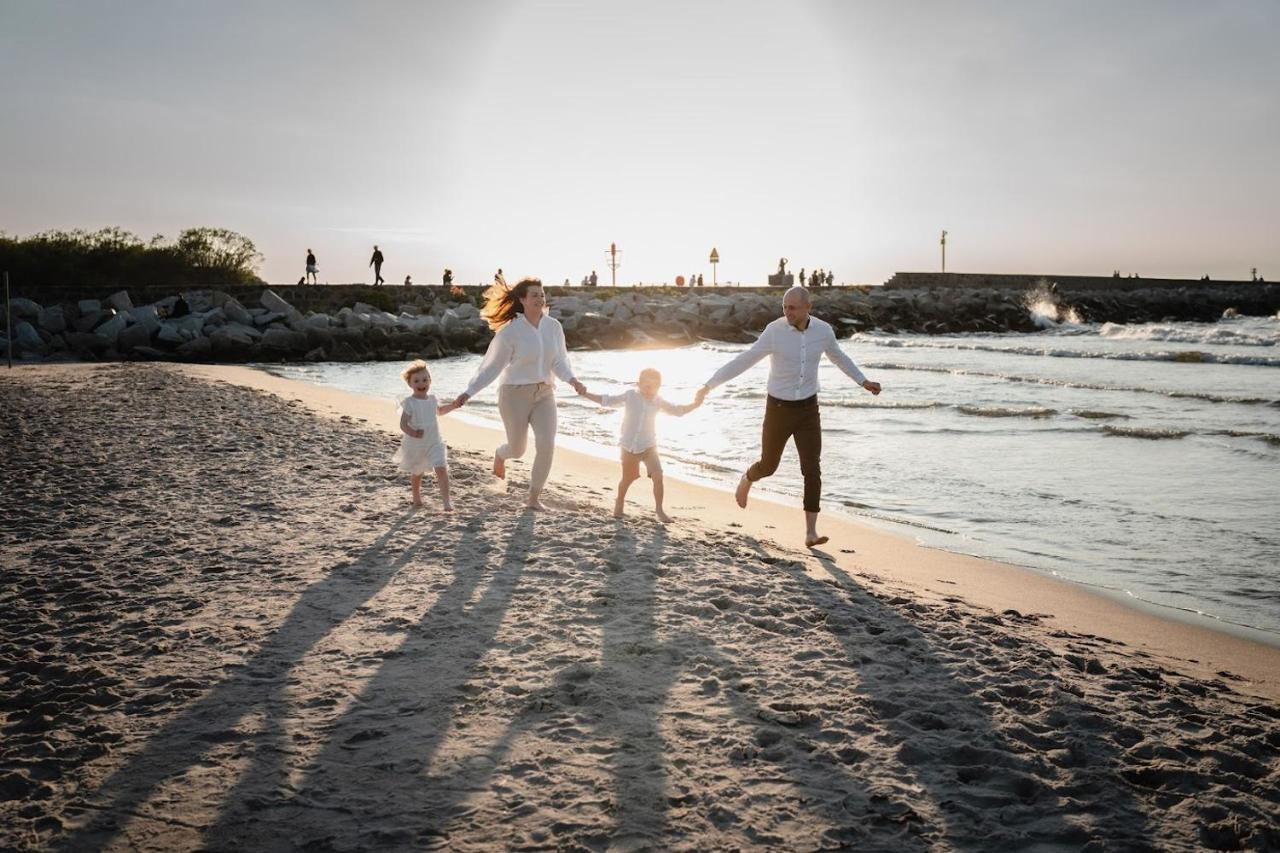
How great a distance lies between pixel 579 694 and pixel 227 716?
1.47m

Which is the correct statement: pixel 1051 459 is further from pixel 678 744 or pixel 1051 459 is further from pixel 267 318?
pixel 267 318

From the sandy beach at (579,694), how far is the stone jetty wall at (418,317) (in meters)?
23.7

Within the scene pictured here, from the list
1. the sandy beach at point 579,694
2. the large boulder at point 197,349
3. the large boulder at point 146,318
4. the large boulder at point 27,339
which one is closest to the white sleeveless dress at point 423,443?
the sandy beach at point 579,694

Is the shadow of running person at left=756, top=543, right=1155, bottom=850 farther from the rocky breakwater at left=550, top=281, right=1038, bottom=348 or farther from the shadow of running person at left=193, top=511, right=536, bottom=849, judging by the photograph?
the rocky breakwater at left=550, top=281, right=1038, bottom=348

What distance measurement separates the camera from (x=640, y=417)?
744cm

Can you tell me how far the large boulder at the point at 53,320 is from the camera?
29.3m

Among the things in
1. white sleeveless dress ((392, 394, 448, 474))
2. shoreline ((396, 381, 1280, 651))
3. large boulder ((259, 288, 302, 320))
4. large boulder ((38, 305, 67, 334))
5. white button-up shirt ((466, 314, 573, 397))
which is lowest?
shoreline ((396, 381, 1280, 651))

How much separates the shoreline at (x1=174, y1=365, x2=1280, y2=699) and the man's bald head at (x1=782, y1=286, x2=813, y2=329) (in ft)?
5.94

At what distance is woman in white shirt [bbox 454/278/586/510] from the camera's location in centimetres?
727

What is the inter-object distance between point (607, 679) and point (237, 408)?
1176 cm

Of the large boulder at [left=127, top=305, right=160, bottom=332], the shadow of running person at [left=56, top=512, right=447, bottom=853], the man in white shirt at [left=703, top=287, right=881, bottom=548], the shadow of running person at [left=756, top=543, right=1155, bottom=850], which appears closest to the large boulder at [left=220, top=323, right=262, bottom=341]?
the large boulder at [left=127, top=305, right=160, bottom=332]

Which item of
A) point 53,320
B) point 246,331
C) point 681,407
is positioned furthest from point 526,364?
point 53,320

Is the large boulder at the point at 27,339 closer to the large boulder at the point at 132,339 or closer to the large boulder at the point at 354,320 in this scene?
the large boulder at the point at 132,339

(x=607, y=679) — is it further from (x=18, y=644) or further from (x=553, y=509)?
(x=553, y=509)
